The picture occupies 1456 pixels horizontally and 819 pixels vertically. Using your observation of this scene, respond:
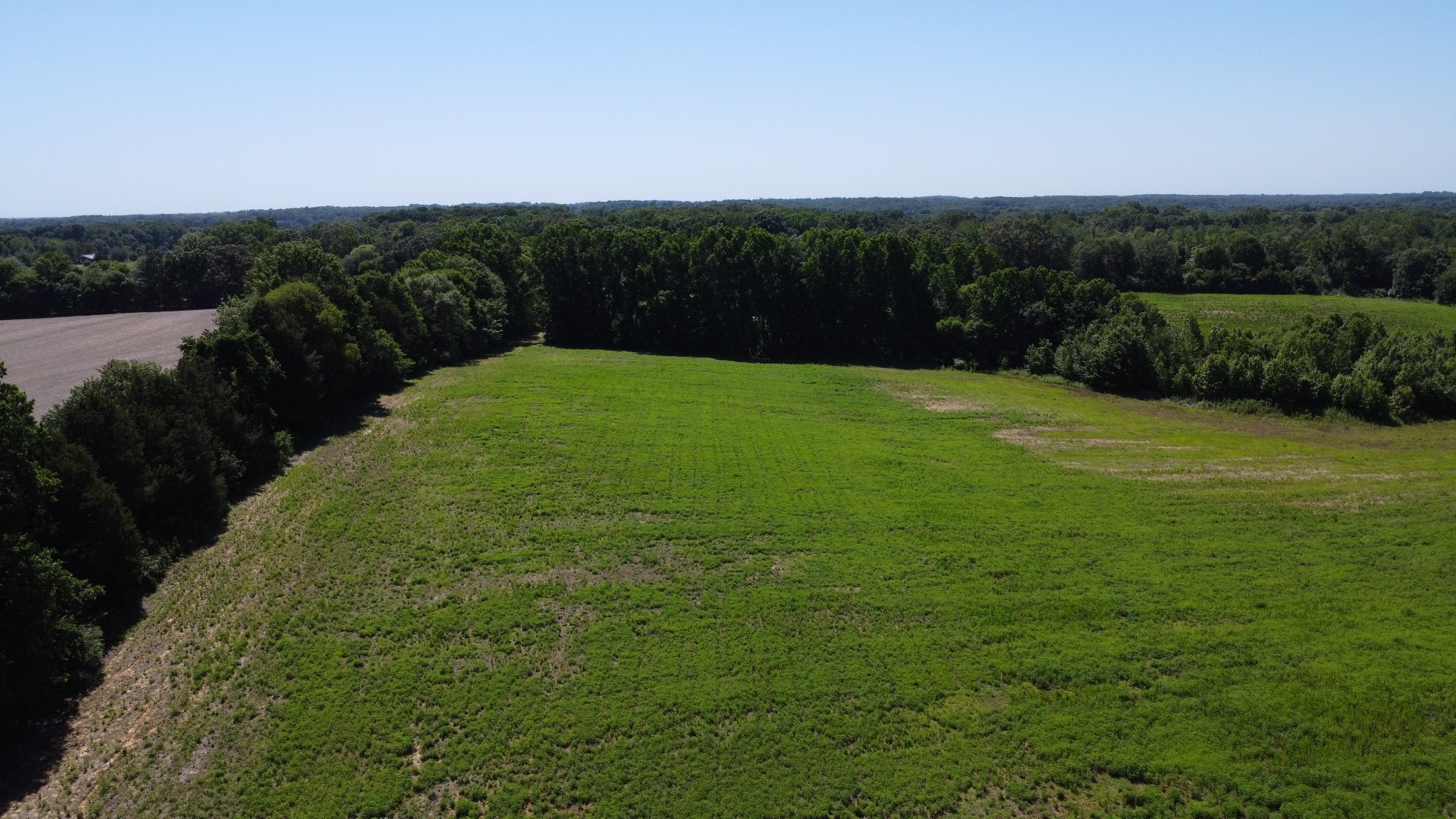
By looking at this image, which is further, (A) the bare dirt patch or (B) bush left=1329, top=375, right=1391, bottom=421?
(A) the bare dirt patch

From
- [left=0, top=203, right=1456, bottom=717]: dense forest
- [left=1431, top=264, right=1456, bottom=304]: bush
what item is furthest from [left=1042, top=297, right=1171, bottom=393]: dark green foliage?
[left=1431, top=264, right=1456, bottom=304]: bush

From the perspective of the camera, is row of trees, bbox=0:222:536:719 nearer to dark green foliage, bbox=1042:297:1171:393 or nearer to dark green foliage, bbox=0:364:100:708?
dark green foliage, bbox=0:364:100:708

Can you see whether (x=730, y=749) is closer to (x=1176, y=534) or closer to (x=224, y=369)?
(x=1176, y=534)

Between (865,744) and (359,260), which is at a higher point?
(359,260)

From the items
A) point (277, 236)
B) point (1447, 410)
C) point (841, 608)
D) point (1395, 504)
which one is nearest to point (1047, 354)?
point (1447, 410)

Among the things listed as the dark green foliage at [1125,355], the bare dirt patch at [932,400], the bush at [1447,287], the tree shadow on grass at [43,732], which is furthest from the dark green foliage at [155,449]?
the bush at [1447,287]

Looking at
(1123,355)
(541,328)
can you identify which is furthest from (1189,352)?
(541,328)

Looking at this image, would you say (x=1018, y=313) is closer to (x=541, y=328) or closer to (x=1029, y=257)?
(x=1029, y=257)
